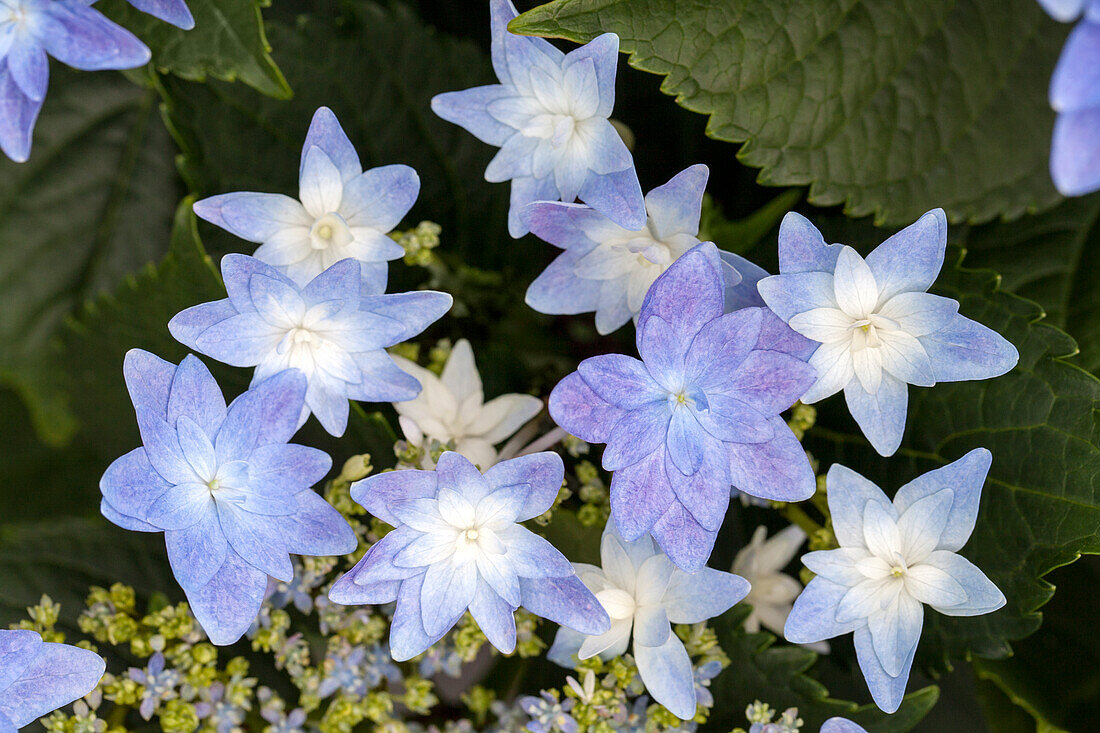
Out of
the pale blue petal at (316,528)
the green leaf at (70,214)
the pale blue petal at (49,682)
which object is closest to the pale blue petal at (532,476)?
the pale blue petal at (316,528)

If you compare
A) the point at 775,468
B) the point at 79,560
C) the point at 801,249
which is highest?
the point at 801,249

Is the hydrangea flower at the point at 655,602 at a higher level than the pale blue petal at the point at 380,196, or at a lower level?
lower

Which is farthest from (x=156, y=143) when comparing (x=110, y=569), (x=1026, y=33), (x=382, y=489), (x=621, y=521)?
(x=1026, y=33)

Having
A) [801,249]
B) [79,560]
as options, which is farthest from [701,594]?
[79,560]

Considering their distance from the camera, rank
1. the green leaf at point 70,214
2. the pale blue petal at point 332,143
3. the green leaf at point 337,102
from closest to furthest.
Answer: the pale blue petal at point 332,143 → the green leaf at point 337,102 → the green leaf at point 70,214

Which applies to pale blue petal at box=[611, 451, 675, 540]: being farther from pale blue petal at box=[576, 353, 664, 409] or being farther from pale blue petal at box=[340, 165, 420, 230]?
pale blue petal at box=[340, 165, 420, 230]

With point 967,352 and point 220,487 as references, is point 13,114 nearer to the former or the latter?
point 220,487

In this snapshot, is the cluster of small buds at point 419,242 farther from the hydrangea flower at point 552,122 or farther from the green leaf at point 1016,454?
the green leaf at point 1016,454
